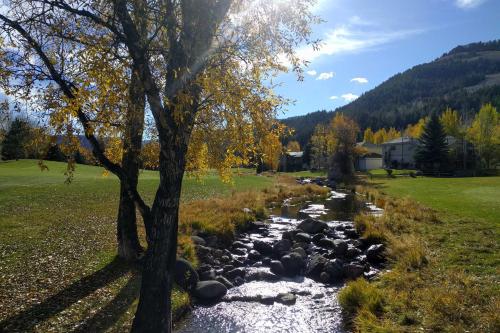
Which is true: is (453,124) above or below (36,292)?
above

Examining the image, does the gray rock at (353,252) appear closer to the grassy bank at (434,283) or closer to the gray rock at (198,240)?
the grassy bank at (434,283)

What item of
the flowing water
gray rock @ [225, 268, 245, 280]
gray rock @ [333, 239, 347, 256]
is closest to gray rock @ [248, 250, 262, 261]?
the flowing water

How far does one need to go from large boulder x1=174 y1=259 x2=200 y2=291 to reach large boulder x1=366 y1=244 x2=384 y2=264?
815 cm

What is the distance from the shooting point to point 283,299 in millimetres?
13500

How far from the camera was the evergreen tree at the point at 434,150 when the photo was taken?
84.1m

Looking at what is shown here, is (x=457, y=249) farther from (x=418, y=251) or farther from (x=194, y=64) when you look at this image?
(x=194, y=64)

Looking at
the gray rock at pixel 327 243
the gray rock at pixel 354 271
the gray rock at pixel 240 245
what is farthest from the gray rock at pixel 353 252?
the gray rock at pixel 240 245

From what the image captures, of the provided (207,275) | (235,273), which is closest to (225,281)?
(207,275)

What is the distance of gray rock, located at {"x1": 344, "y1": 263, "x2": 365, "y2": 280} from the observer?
15539 mm

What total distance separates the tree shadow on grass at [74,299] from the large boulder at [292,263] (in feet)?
22.6

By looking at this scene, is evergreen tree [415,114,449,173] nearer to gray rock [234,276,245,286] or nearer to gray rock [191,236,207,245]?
gray rock [191,236,207,245]

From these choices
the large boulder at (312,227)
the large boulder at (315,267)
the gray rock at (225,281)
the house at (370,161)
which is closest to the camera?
the gray rock at (225,281)

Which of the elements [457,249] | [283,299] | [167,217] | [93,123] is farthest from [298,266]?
[93,123]

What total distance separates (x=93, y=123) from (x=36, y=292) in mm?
5663
